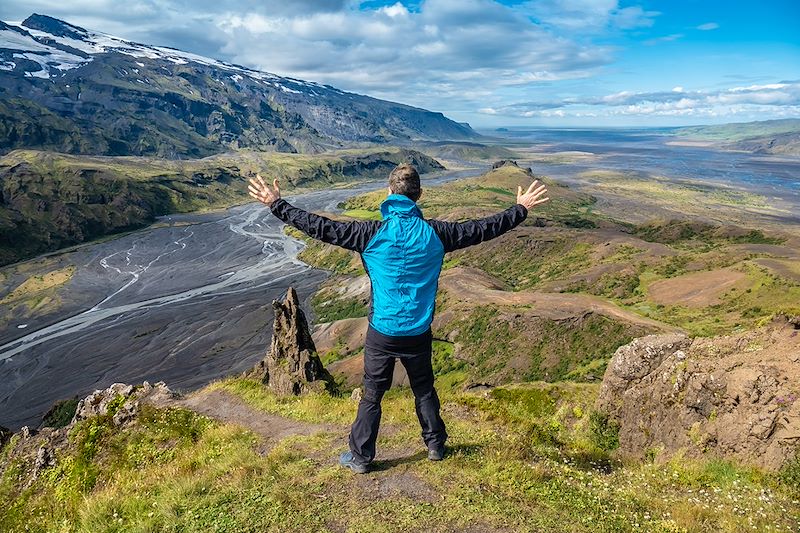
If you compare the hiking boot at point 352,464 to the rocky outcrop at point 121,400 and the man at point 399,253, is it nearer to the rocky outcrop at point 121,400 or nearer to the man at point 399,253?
the man at point 399,253

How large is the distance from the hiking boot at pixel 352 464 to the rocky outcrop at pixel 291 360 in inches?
704

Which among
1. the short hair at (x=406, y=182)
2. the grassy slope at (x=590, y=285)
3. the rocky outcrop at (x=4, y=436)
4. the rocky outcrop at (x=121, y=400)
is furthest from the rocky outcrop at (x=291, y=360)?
the grassy slope at (x=590, y=285)

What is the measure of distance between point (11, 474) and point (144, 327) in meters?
96.6

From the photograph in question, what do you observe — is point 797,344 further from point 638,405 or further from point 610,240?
point 610,240

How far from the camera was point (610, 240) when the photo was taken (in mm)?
107188

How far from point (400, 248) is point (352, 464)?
383cm

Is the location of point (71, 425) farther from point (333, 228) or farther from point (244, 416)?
point (333, 228)

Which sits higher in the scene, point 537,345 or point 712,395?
point 712,395

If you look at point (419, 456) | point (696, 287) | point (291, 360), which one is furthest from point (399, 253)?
point (696, 287)

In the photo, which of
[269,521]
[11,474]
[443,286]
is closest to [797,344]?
[269,521]

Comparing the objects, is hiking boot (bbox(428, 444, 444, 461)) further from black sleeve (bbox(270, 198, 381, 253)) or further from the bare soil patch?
the bare soil patch

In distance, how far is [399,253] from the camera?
270 inches

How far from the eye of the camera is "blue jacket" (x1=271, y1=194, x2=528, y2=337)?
6883 millimetres

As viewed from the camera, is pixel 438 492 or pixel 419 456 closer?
pixel 438 492
